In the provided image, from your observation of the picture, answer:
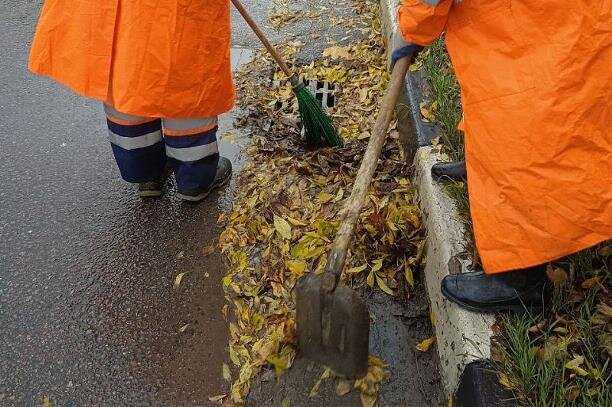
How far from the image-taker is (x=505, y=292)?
2.16 meters

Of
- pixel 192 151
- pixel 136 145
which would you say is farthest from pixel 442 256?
pixel 136 145

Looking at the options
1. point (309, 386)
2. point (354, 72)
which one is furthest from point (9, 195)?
point (354, 72)

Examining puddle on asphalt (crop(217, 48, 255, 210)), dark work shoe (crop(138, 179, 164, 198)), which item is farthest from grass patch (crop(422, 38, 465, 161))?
dark work shoe (crop(138, 179, 164, 198))

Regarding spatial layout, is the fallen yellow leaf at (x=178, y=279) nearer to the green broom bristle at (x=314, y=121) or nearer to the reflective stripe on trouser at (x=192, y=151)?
the reflective stripe on trouser at (x=192, y=151)

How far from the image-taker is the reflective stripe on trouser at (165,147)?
9.46 ft

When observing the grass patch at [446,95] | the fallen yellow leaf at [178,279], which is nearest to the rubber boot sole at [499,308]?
the grass patch at [446,95]

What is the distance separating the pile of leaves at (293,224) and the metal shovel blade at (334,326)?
0.40ft

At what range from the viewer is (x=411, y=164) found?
10.3ft

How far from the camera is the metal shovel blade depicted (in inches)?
80.6

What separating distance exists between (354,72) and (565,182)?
8.92ft

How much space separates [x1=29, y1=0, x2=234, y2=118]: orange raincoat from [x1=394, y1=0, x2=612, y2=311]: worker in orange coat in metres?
0.97

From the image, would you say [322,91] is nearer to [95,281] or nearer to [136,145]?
[136,145]

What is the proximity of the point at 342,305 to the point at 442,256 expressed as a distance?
585 millimetres

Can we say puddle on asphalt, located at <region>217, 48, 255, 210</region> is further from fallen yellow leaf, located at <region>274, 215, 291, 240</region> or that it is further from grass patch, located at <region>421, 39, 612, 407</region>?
grass patch, located at <region>421, 39, 612, 407</region>
